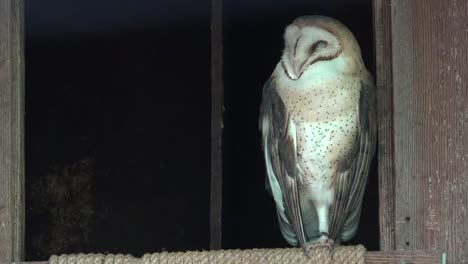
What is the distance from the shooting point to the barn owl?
2678 mm

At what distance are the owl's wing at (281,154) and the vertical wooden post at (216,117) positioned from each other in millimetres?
748

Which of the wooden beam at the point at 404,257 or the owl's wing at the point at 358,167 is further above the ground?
the owl's wing at the point at 358,167

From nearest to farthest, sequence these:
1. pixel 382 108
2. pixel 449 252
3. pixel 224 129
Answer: pixel 449 252 → pixel 382 108 → pixel 224 129

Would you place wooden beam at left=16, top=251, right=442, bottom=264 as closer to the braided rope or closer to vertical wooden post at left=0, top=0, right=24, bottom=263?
the braided rope

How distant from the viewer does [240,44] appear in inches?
149

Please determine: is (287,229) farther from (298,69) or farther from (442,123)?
(442,123)

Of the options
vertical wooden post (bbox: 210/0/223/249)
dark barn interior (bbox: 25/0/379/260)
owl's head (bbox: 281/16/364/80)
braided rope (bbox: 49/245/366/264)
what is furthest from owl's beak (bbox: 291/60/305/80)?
dark barn interior (bbox: 25/0/379/260)

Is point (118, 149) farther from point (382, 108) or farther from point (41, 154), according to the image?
point (382, 108)

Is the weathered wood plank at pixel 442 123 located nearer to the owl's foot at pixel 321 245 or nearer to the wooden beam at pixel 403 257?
the wooden beam at pixel 403 257

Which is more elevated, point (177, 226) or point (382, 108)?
point (382, 108)

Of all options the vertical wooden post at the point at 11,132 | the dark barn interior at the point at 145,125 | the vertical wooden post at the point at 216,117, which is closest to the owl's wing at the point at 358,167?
the vertical wooden post at the point at 11,132

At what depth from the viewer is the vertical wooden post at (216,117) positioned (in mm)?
3562

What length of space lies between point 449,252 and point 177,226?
64.7 inches

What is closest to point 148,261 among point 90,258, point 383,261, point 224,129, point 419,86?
point 90,258
